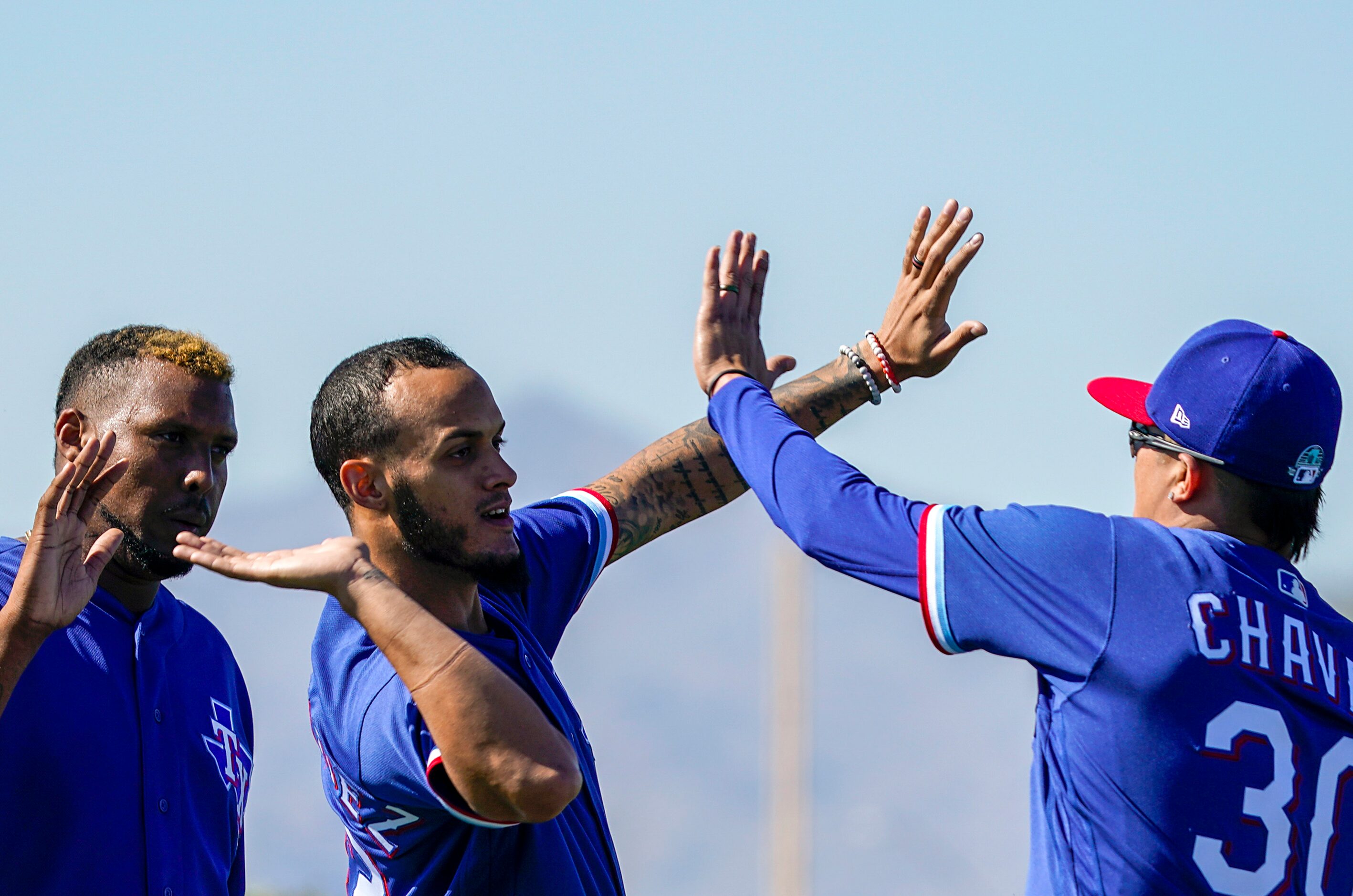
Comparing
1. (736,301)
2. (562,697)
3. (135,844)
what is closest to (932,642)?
(562,697)

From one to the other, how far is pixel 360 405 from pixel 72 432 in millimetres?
1031

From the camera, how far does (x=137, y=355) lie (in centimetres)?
421

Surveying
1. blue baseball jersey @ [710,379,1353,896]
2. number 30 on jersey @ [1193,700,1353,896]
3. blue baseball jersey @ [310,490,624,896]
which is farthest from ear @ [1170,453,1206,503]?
blue baseball jersey @ [310,490,624,896]

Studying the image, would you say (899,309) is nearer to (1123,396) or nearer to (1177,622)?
(1123,396)

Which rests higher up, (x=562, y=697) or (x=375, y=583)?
(x=375, y=583)

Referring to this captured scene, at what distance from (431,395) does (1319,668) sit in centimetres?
225

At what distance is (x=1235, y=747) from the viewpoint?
304 cm

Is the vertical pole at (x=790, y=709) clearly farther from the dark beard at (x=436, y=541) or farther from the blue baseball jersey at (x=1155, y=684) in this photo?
the blue baseball jersey at (x=1155, y=684)

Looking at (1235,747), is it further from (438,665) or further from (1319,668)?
(438,665)

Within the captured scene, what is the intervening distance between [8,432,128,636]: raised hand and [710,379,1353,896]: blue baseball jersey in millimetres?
1942

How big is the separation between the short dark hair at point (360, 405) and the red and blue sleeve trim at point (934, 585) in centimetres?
142

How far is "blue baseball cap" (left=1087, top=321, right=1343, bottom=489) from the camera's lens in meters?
3.26

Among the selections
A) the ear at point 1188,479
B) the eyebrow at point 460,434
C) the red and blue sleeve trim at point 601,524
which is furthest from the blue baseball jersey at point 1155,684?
the red and blue sleeve trim at point 601,524

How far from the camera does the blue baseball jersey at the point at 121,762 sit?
11.8 feet
